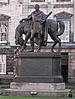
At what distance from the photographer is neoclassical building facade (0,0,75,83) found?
1991 inches

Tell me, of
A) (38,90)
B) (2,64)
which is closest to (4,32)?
(2,64)

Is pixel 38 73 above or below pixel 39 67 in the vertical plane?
below

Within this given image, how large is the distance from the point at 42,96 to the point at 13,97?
1689 mm

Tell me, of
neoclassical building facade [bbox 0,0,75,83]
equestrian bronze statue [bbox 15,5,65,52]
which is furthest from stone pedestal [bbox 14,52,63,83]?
neoclassical building facade [bbox 0,0,75,83]

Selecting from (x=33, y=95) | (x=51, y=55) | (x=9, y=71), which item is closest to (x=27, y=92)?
(x=33, y=95)

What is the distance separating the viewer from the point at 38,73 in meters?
27.9

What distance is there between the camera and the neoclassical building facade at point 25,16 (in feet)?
166

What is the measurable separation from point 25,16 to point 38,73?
23.9 meters

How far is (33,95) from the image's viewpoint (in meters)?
26.2

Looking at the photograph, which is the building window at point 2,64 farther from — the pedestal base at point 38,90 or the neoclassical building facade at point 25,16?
the pedestal base at point 38,90

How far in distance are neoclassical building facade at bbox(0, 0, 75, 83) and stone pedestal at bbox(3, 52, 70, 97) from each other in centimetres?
2223

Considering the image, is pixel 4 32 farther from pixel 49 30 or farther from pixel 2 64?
pixel 49 30

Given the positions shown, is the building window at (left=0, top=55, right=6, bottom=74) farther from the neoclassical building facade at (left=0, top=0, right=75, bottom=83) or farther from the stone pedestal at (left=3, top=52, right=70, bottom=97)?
the stone pedestal at (left=3, top=52, right=70, bottom=97)

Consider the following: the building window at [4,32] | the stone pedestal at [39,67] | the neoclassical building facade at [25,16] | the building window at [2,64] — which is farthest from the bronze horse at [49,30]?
the building window at [2,64]
